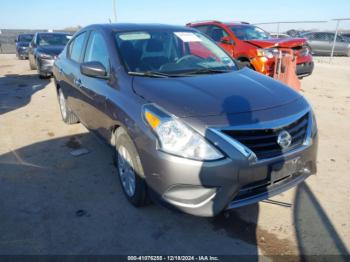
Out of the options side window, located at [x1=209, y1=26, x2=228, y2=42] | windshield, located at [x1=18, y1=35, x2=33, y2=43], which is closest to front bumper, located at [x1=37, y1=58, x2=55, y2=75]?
side window, located at [x1=209, y1=26, x2=228, y2=42]

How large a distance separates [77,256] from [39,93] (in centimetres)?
721

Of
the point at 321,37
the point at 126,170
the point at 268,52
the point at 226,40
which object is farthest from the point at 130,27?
the point at 321,37

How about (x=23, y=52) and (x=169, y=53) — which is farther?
(x=23, y=52)

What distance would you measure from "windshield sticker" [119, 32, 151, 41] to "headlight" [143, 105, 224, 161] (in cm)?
144

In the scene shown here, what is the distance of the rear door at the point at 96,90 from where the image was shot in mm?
3355

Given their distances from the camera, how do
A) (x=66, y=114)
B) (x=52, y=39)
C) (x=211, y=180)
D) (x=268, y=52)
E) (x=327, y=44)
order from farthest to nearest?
(x=327, y=44) → (x=52, y=39) → (x=268, y=52) → (x=66, y=114) → (x=211, y=180)

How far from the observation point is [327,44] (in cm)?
1883

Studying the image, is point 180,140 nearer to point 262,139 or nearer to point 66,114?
point 262,139

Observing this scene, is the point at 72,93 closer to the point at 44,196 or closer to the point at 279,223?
the point at 44,196

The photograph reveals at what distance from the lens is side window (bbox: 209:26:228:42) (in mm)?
8945

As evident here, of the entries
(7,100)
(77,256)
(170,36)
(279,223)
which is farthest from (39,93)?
(279,223)

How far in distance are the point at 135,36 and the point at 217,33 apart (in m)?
5.99

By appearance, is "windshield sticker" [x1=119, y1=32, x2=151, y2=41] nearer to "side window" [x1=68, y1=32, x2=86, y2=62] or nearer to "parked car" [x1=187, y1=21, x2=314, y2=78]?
"side window" [x1=68, y1=32, x2=86, y2=62]

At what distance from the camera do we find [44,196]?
3371 mm
